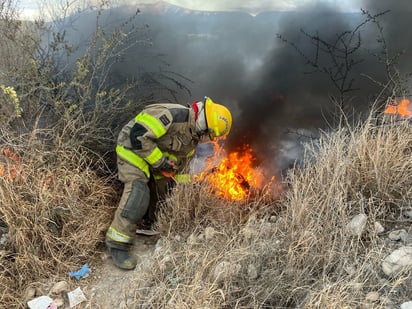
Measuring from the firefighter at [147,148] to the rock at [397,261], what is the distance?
6.33ft

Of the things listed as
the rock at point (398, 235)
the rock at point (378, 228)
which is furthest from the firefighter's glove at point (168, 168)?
the rock at point (398, 235)

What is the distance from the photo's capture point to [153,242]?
4059mm

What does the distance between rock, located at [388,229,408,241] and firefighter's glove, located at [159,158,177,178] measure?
2.13 metres

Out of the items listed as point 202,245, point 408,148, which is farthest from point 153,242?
point 408,148

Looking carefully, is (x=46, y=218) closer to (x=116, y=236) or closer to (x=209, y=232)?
(x=116, y=236)

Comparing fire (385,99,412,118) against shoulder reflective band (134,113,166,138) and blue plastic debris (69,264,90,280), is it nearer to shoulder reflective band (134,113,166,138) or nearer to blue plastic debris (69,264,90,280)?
shoulder reflective band (134,113,166,138)

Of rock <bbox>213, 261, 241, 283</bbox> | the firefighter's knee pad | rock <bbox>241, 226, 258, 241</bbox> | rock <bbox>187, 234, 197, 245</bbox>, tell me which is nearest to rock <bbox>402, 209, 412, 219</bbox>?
rock <bbox>241, 226, 258, 241</bbox>

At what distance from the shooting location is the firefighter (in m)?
3.69

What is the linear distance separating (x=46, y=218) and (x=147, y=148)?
1.09m

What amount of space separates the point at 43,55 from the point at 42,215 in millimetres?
2480

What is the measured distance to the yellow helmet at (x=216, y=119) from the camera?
12.7ft

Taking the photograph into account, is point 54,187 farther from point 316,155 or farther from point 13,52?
point 316,155

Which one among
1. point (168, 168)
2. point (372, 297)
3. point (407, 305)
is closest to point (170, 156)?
point (168, 168)

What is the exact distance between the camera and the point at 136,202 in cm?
382
